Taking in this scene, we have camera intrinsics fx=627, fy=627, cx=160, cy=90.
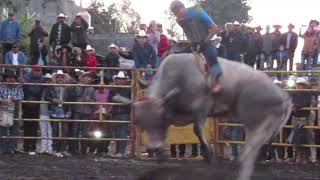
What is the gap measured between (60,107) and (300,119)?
5.25 m

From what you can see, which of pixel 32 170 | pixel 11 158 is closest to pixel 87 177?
pixel 32 170

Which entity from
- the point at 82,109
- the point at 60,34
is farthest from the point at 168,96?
the point at 60,34

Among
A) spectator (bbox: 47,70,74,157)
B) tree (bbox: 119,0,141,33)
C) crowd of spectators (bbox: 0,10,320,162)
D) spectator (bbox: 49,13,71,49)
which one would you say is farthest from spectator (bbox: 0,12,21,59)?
tree (bbox: 119,0,141,33)

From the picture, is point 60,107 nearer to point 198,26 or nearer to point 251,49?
point 251,49

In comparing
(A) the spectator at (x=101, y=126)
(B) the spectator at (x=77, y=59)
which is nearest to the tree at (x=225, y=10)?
(B) the spectator at (x=77, y=59)

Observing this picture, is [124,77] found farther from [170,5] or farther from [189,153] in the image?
[170,5]

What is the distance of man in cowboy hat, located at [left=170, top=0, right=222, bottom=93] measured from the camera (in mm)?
8680

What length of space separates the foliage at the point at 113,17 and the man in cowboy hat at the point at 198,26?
143 feet

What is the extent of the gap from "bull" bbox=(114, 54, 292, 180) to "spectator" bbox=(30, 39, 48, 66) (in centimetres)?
788

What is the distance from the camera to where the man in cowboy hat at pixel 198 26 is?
28.5 feet

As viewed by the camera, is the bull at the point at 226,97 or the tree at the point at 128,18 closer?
the bull at the point at 226,97

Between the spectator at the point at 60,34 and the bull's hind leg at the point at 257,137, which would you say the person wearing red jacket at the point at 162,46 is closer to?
the spectator at the point at 60,34

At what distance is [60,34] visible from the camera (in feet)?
52.9

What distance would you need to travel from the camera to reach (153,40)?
16.3 meters
